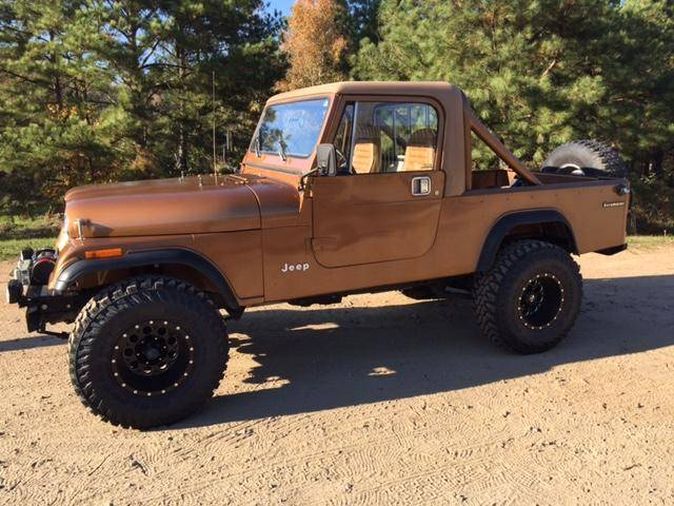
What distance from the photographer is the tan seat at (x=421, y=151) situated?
173 inches

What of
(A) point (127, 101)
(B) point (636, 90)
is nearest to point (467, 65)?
(B) point (636, 90)

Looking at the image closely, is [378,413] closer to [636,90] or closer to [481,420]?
[481,420]

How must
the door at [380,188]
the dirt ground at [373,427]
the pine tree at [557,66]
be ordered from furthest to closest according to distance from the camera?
1. the pine tree at [557,66]
2. the door at [380,188]
3. the dirt ground at [373,427]

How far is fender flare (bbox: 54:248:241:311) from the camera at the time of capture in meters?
3.46

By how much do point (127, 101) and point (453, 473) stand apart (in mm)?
12528

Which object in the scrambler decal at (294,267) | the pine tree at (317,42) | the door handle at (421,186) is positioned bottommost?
the scrambler decal at (294,267)

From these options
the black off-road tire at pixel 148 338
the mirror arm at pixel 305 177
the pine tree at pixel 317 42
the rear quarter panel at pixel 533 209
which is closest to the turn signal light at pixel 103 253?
the black off-road tire at pixel 148 338

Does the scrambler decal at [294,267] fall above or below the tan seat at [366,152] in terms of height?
below

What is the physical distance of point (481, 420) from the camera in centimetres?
374

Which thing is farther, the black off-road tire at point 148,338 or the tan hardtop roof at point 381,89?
the tan hardtop roof at point 381,89

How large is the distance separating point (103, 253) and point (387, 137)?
6.43 ft

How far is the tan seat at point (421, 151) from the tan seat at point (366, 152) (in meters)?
0.26

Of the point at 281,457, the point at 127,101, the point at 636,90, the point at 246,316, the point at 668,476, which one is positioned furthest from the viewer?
the point at 636,90

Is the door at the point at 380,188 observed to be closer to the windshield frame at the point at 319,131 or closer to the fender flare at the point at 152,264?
the windshield frame at the point at 319,131
